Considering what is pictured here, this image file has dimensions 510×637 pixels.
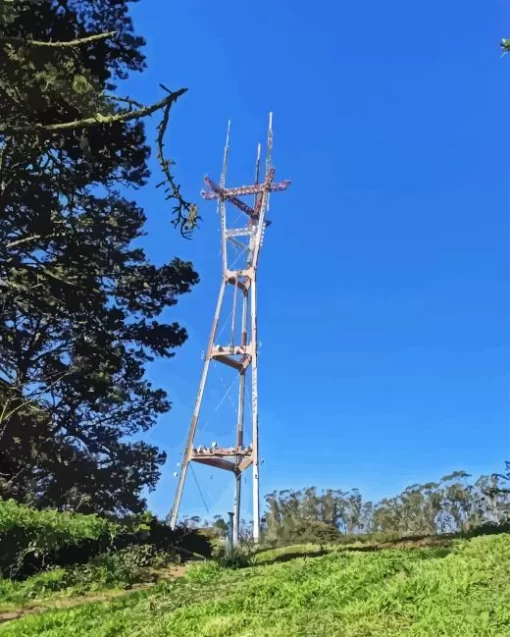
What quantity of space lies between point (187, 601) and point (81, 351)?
14.2 m

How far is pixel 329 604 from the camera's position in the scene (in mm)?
5512

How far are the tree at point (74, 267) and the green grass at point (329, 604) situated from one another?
185 inches

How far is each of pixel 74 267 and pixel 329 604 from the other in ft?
37.5

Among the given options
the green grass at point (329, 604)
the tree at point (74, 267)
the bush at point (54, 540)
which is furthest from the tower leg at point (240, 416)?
the green grass at point (329, 604)

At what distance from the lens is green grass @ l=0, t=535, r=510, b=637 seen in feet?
15.1

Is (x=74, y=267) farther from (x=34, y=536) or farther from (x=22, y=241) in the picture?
(x=34, y=536)

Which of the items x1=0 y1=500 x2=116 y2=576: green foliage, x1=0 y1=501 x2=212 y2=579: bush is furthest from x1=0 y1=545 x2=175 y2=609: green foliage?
x1=0 y1=500 x2=116 y2=576: green foliage

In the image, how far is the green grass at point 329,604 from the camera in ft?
15.1

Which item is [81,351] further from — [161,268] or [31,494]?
[31,494]

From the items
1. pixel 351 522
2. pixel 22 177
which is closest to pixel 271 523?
pixel 351 522

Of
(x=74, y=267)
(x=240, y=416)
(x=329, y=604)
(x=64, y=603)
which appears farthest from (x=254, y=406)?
(x=329, y=604)

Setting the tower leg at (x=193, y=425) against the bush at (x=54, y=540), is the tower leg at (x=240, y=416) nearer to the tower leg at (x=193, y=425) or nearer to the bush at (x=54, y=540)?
the tower leg at (x=193, y=425)

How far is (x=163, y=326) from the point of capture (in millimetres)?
20453

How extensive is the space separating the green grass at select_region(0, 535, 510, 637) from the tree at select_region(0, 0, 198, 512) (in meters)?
4.70
